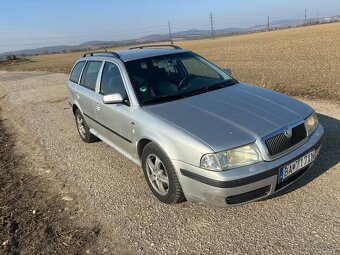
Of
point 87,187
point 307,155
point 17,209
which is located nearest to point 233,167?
point 307,155

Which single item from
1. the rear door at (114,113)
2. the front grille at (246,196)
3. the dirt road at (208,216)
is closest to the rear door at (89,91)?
the rear door at (114,113)

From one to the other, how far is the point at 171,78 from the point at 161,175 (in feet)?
4.53

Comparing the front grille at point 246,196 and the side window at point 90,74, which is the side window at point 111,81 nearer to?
the side window at point 90,74

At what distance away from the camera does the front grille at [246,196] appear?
322 centimetres

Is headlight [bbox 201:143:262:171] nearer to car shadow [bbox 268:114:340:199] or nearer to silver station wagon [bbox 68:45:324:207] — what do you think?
silver station wagon [bbox 68:45:324:207]

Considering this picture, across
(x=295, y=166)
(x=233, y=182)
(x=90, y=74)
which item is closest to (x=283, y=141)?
(x=295, y=166)

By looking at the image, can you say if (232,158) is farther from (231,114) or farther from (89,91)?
(89,91)

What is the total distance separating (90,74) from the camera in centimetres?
568

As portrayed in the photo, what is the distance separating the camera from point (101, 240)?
11.3 feet

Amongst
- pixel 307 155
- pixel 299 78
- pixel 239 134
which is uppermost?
pixel 239 134

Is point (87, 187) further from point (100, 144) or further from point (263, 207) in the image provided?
point (263, 207)

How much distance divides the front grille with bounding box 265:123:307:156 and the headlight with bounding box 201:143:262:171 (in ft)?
0.52

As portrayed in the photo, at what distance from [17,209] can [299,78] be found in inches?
387

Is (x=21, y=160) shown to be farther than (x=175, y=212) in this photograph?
Yes
